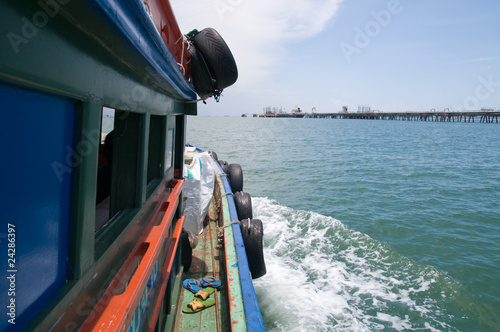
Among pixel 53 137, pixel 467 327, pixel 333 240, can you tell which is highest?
pixel 53 137

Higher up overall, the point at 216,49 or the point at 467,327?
the point at 216,49

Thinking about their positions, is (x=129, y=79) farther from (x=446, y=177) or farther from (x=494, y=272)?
(x=446, y=177)

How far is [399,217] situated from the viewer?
9.55 m

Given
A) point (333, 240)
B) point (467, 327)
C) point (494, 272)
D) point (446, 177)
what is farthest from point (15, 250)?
point (446, 177)

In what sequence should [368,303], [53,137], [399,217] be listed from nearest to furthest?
1. [53,137]
2. [368,303]
3. [399,217]

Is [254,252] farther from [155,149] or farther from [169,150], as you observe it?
[155,149]

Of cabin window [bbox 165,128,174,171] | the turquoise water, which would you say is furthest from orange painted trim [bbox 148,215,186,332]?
the turquoise water

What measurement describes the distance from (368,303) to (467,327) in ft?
4.84

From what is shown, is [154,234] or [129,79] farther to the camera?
[154,234]

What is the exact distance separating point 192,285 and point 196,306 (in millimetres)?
380

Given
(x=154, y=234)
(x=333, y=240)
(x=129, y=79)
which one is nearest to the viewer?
(x=129, y=79)

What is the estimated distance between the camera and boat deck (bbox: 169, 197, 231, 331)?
3023mm

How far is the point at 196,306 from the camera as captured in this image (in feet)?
10.5

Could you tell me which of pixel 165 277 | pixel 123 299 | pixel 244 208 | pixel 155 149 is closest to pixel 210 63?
pixel 155 149
